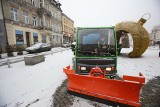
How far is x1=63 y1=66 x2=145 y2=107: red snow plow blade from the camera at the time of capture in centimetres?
289

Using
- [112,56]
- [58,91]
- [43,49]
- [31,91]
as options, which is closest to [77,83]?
[58,91]

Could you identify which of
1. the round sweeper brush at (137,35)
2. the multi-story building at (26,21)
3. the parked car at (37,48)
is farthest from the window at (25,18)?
the round sweeper brush at (137,35)

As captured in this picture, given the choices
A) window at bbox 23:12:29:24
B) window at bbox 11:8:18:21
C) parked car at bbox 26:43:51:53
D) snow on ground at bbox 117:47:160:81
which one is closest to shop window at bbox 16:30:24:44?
window at bbox 11:8:18:21

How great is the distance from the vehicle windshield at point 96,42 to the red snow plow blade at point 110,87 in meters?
1.19

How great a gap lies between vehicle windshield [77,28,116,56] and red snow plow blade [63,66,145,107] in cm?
119

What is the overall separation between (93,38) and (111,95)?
7.70ft

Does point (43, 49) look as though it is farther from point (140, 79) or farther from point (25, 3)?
point (140, 79)

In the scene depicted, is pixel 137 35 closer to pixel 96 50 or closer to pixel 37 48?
pixel 96 50

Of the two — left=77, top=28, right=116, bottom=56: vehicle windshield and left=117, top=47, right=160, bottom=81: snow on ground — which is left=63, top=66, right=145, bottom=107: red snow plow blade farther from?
left=117, top=47, right=160, bottom=81: snow on ground

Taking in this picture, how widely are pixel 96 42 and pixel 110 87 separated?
6.53 ft

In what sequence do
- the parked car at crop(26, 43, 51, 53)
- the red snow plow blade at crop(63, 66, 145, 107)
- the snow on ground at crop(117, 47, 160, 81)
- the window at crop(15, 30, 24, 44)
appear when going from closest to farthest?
the red snow plow blade at crop(63, 66, 145, 107)
the snow on ground at crop(117, 47, 160, 81)
the parked car at crop(26, 43, 51, 53)
the window at crop(15, 30, 24, 44)

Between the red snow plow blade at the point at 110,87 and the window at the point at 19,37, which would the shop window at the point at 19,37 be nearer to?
the window at the point at 19,37

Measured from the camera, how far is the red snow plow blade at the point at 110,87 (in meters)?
2.89

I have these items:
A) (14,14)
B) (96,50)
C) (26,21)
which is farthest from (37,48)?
(96,50)
